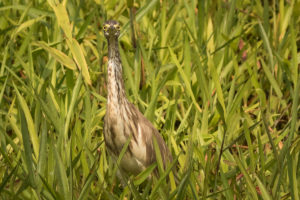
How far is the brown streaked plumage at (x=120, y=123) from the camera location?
122 inches

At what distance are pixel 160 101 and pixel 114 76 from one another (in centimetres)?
75

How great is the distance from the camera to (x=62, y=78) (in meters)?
3.58

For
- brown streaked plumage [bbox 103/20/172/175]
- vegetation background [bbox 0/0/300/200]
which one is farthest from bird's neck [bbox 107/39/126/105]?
vegetation background [bbox 0/0/300/200]

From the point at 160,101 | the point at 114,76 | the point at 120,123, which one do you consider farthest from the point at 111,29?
the point at 160,101

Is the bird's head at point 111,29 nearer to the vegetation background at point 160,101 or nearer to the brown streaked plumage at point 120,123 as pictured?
the brown streaked plumage at point 120,123

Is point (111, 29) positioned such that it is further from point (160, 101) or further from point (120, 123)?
point (160, 101)

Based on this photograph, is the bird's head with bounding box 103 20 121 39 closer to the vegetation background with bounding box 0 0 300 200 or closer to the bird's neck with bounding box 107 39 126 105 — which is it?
the bird's neck with bounding box 107 39 126 105

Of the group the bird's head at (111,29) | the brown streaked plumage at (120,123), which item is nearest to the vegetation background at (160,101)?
the brown streaked plumage at (120,123)

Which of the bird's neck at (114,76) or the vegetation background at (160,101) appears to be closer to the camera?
the vegetation background at (160,101)

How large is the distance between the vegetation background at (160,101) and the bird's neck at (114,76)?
11 cm

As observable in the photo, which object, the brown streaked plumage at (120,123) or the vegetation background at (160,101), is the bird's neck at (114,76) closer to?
the brown streaked plumage at (120,123)

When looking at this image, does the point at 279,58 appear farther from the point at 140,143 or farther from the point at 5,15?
the point at 5,15

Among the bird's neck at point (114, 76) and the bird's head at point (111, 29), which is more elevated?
the bird's head at point (111, 29)

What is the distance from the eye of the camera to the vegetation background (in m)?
2.64
